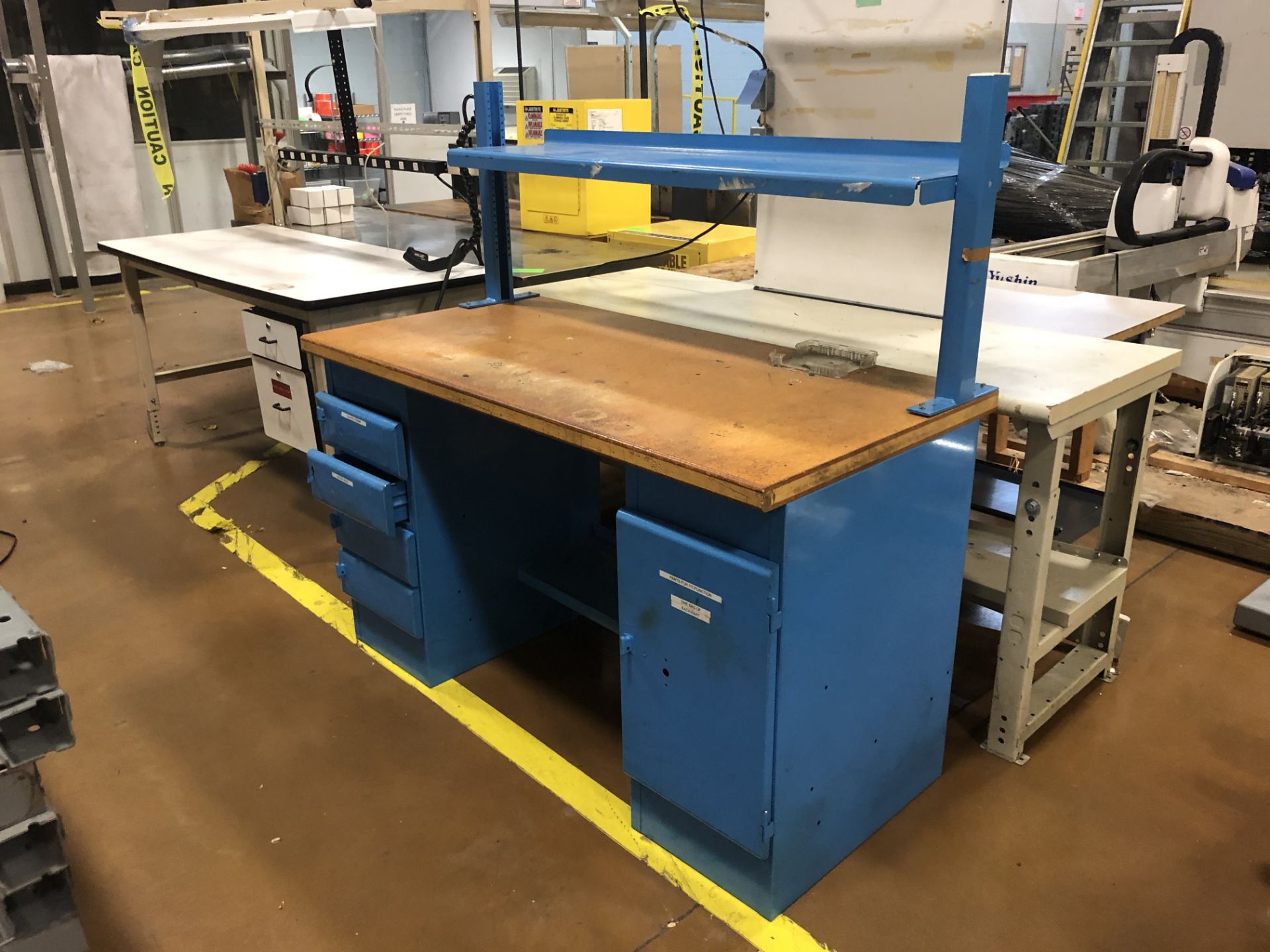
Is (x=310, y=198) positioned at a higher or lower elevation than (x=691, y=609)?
higher

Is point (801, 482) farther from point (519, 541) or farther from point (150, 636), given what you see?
point (150, 636)

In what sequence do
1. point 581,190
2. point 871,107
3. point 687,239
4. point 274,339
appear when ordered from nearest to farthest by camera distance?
point 871,107 < point 274,339 < point 687,239 < point 581,190

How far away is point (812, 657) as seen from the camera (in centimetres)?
140

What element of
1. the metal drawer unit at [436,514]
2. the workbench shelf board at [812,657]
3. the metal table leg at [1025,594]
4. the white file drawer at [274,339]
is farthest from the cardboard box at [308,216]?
the metal table leg at [1025,594]

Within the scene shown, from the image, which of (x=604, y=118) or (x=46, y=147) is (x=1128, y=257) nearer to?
(x=604, y=118)

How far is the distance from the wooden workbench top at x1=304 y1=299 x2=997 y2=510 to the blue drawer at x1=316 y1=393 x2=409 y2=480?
0.39 feet

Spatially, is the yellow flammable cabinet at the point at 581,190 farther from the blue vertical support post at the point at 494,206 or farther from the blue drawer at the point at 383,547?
the blue drawer at the point at 383,547

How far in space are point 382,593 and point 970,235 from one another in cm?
146

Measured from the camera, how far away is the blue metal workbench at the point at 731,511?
1337 millimetres

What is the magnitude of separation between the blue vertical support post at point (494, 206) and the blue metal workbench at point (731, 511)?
0.01 m

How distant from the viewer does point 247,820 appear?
5.82 feet

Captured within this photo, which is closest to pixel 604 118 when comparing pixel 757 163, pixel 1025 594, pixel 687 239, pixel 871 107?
pixel 687 239

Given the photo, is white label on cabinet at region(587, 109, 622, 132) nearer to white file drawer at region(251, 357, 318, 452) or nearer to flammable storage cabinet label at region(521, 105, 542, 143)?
flammable storage cabinet label at region(521, 105, 542, 143)

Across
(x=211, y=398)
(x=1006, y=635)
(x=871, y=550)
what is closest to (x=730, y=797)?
(x=871, y=550)
